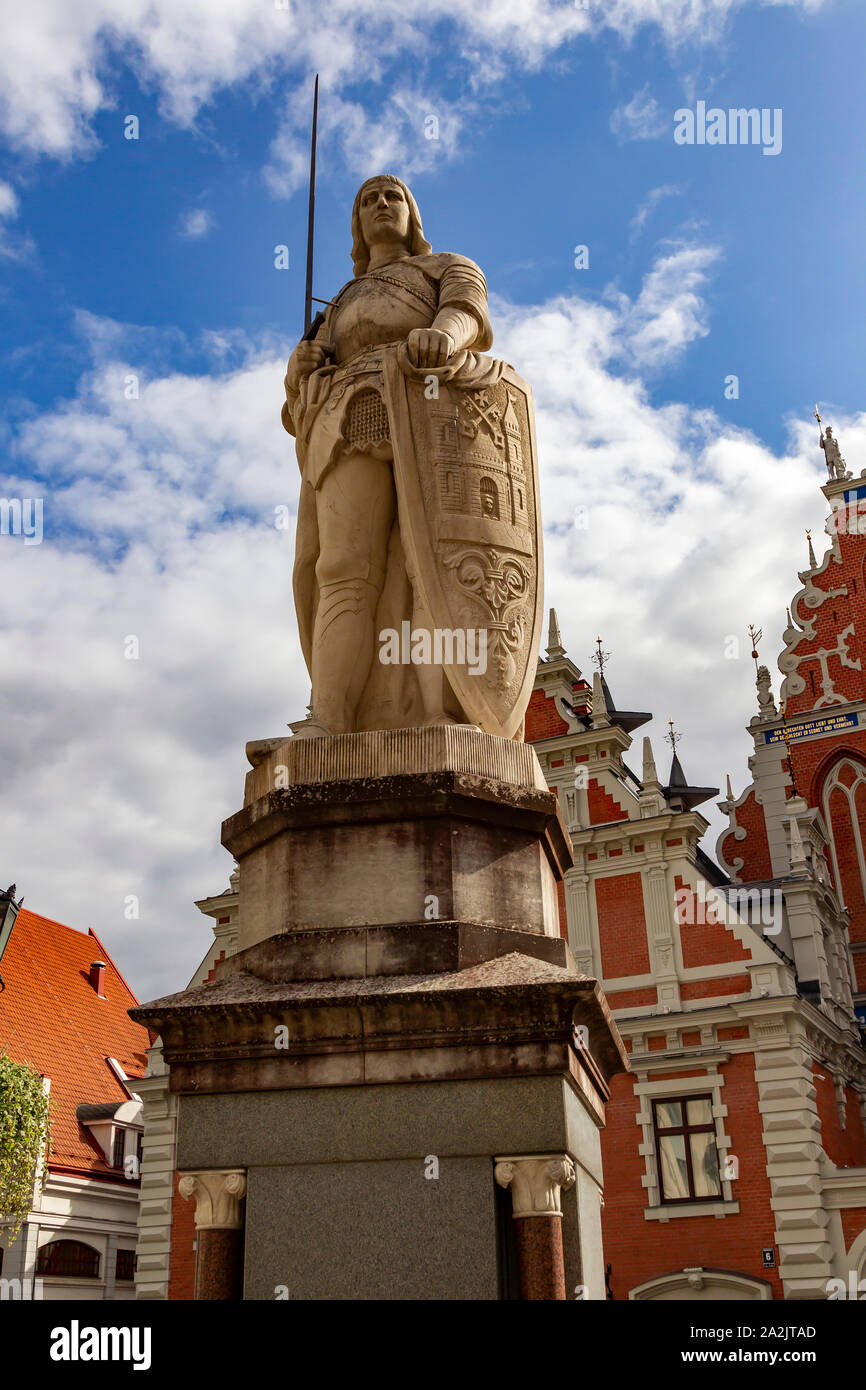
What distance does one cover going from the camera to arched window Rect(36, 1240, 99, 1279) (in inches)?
1003

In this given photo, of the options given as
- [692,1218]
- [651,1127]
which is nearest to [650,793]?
[651,1127]

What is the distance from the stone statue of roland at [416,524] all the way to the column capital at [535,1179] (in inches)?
80.7

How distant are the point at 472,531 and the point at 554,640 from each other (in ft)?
66.5

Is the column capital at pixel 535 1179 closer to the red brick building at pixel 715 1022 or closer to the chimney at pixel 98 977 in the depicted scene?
the red brick building at pixel 715 1022

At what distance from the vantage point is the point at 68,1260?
26281 millimetres

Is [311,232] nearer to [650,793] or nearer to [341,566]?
[341,566]

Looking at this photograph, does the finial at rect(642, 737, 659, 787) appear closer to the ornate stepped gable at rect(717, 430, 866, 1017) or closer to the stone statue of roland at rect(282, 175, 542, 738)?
the ornate stepped gable at rect(717, 430, 866, 1017)

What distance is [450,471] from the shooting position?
5.81 metres

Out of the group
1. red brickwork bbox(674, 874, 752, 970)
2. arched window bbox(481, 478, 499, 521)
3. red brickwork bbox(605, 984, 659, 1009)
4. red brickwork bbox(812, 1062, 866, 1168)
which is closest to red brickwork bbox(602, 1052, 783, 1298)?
red brickwork bbox(605, 984, 659, 1009)

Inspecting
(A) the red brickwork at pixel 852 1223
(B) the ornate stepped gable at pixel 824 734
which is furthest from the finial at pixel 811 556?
(A) the red brickwork at pixel 852 1223

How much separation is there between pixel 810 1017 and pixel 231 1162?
17.7 m

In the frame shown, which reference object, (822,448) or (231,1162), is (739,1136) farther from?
(822,448)
